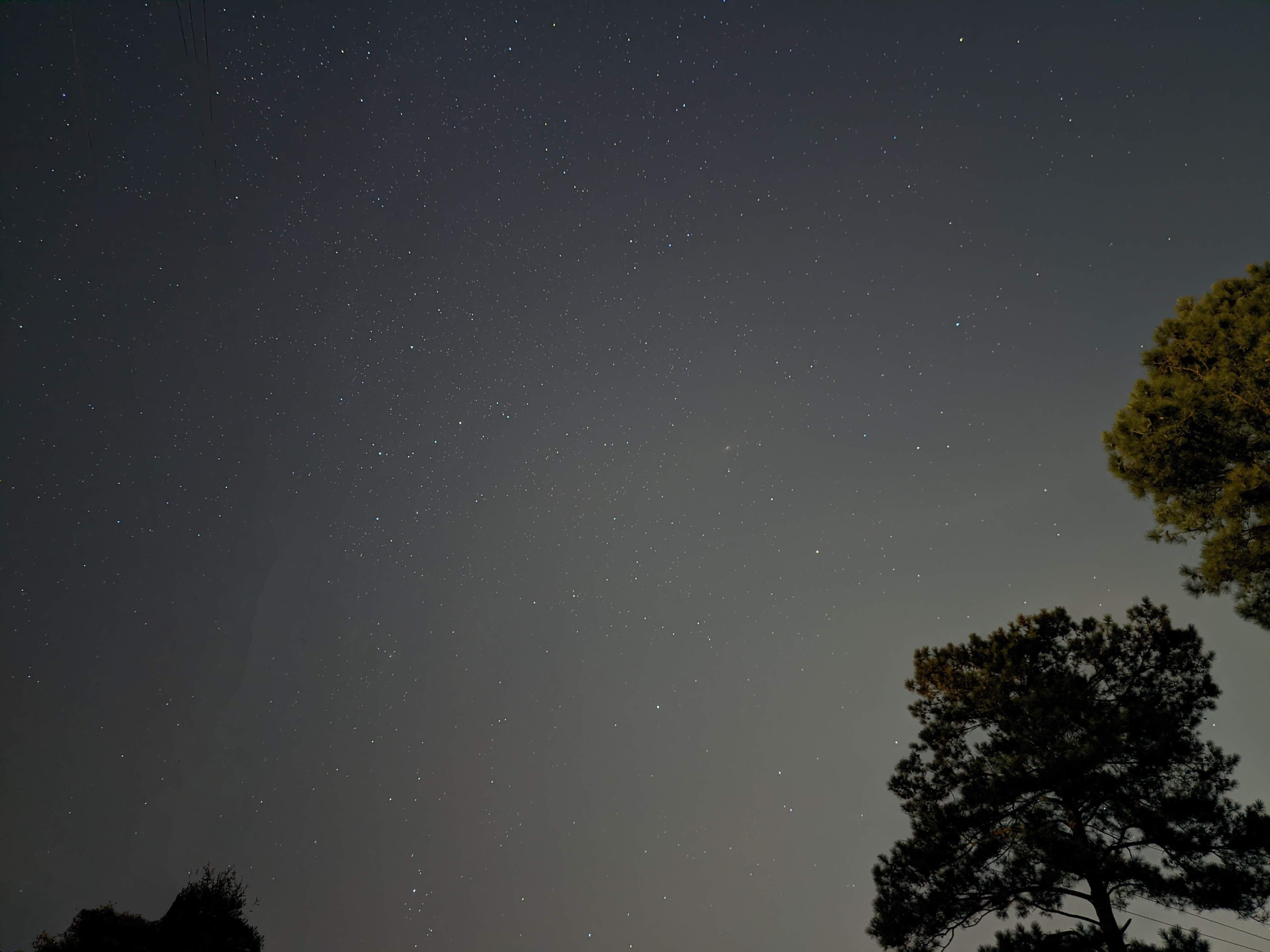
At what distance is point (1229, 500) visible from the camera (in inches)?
260

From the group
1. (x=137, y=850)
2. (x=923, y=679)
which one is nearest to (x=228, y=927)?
(x=923, y=679)

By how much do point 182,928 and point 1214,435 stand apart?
2714 cm

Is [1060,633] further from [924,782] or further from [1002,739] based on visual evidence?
[924,782]

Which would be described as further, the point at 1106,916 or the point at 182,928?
the point at 182,928

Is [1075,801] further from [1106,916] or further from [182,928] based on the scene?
[182,928]

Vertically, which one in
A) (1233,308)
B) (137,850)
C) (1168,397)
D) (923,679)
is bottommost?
(923,679)

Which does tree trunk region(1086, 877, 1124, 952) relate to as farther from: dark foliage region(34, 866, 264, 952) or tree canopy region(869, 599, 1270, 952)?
dark foliage region(34, 866, 264, 952)

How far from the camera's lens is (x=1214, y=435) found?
713cm

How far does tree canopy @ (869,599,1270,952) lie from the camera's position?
685cm

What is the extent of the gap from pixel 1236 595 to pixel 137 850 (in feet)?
952

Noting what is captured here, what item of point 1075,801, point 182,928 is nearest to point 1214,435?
point 1075,801

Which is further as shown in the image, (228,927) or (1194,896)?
(228,927)

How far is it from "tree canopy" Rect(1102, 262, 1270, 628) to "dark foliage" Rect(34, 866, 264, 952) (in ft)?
83.2

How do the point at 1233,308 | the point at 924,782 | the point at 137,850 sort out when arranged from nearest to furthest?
the point at 1233,308
the point at 924,782
the point at 137,850
